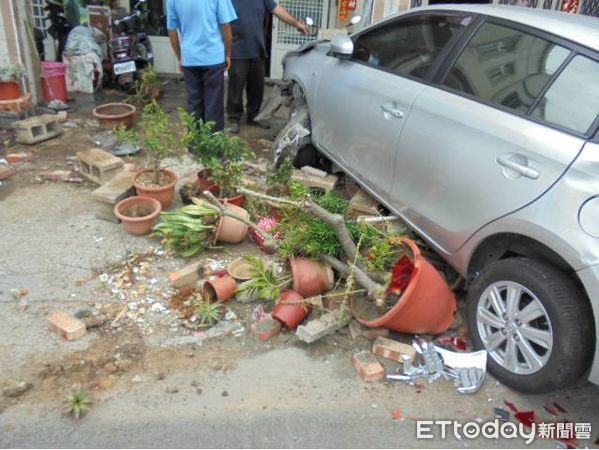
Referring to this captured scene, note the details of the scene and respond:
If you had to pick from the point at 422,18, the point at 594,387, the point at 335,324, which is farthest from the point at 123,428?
the point at 422,18

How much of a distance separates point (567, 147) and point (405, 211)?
4.15ft

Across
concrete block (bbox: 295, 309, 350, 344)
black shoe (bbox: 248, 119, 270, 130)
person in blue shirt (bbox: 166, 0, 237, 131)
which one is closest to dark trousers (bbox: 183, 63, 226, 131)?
person in blue shirt (bbox: 166, 0, 237, 131)

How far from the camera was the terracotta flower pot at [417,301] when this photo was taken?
3197 millimetres

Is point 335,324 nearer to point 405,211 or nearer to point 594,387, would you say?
point 405,211

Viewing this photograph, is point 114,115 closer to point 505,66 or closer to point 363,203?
point 363,203

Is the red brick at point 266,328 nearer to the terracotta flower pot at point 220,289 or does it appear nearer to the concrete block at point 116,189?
the terracotta flower pot at point 220,289

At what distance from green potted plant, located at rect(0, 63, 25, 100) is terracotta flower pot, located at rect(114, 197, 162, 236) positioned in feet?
9.39

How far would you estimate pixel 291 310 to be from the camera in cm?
342

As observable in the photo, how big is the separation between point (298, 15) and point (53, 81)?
3544 millimetres

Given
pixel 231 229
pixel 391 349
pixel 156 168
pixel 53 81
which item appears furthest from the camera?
pixel 53 81

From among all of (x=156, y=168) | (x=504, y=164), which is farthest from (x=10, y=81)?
(x=504, y=164)

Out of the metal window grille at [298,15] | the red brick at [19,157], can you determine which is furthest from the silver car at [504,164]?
the metal window grille at [298,15]

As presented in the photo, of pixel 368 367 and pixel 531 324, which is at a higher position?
pixel 531 324

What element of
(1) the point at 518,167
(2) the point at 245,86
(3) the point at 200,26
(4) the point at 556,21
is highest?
(4) the point at 556,21
